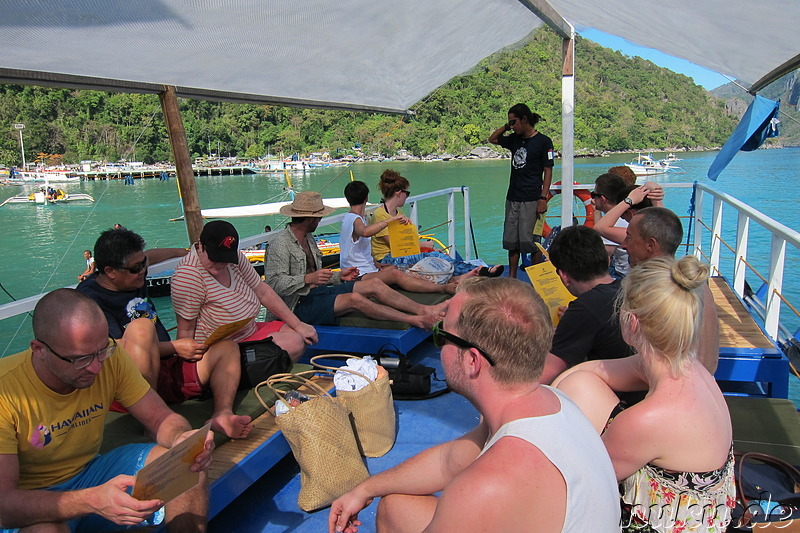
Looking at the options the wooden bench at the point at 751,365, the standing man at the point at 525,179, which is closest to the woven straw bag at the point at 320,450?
the wooden bench at the point at 751,365

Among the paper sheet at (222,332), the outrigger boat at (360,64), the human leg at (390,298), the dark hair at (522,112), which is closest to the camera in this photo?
the outrigger boat at (360,64)

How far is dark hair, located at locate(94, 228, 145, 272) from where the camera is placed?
2529 mm

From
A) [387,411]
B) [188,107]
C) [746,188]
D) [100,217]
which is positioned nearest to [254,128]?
[188,107]

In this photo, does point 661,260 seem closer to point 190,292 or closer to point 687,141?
point 190,292

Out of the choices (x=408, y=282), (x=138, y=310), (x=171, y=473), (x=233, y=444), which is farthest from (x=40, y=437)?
(x=408, y=282)

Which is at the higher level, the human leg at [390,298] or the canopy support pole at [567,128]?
the canopy support pole at [567,128]

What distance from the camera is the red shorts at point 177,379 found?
8.51ft

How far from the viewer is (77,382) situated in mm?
1738

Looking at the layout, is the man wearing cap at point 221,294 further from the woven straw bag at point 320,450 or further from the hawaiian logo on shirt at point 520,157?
the hawaiian logo on shirt at point 520,157

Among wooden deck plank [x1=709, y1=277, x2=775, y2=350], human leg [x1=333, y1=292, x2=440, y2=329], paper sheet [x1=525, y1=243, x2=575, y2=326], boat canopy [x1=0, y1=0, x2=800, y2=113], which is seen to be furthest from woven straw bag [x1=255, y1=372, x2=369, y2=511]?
wooden deck plank [x1=709, y1=277, x2=775, y2=350]

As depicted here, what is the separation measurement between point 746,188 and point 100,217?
1878 inches

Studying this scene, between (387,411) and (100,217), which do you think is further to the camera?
(100,217)

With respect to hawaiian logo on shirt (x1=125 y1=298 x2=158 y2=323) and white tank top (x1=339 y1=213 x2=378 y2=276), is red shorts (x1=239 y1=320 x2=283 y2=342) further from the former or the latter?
white tank top (x1=339 y1=213 x2=378 y2=276)

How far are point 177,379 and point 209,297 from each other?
0.49 m
